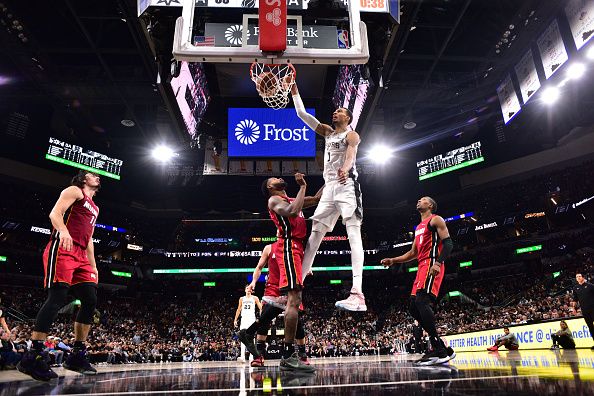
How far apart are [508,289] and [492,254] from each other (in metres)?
3.44

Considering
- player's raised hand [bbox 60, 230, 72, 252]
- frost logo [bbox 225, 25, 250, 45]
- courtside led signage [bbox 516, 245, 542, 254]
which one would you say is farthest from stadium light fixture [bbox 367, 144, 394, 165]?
player's raised hand [bbox 60, 230, 72, 252]

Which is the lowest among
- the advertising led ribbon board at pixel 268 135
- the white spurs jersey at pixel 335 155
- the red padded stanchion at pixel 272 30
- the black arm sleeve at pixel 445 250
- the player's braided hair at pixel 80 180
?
the black arm sleeve at pixel 445 250

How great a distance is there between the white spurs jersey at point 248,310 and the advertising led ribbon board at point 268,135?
5172 mm

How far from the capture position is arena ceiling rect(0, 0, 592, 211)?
468 inches

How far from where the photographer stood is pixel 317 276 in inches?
1303

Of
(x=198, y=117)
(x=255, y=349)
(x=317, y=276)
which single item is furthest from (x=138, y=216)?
(x=255, y=349)

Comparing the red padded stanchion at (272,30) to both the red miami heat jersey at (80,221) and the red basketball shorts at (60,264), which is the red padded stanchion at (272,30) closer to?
the red miami heat jersey at (80,221)

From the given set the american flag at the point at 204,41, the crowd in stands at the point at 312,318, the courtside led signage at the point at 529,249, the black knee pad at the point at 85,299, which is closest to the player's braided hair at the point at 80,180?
the black knee pad at the point at 85,299

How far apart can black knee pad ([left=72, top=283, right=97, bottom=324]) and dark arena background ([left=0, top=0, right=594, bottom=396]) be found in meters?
0.04

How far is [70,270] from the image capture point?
13.4 ft

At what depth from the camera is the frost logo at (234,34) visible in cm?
557

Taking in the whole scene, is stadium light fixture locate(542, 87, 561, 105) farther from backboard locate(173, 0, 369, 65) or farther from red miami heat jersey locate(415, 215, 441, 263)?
red miami heat jersey locate(415, 215, 441, 263)

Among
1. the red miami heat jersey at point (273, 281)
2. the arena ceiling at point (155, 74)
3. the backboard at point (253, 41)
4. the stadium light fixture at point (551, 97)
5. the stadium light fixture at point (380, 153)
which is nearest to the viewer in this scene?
the backboard at point (253, 41)

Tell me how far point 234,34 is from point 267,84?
119 cm
